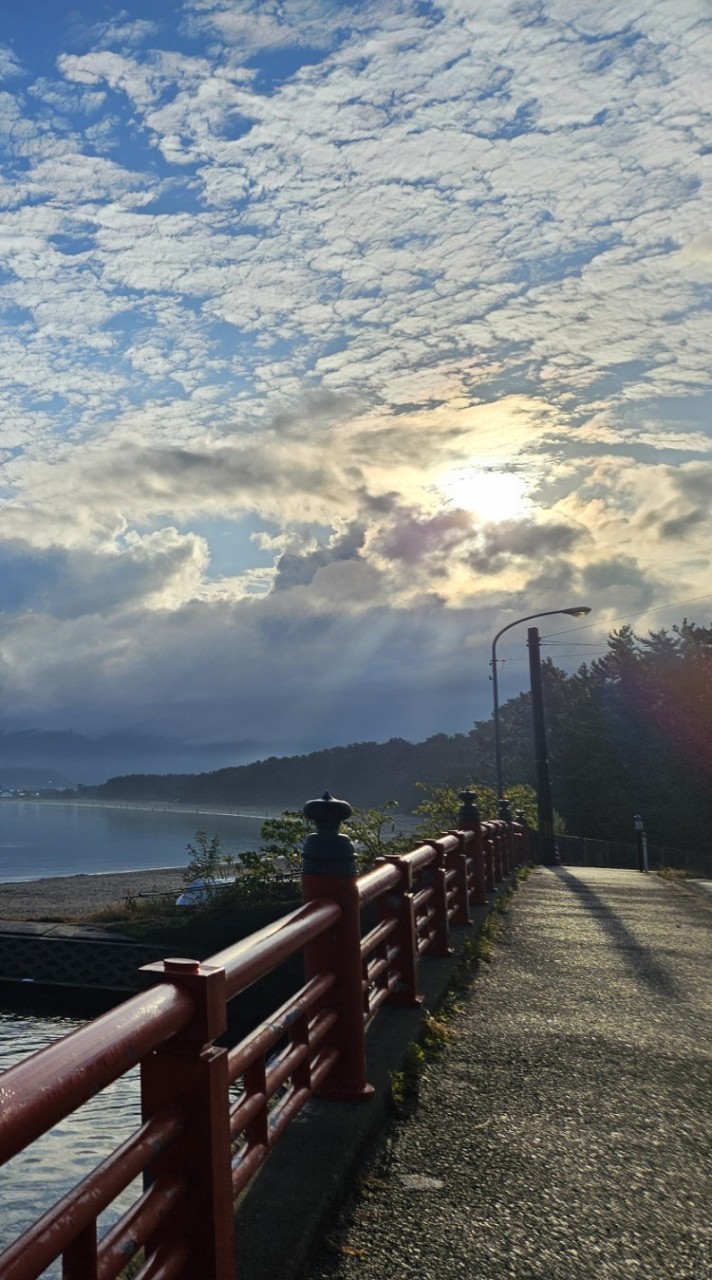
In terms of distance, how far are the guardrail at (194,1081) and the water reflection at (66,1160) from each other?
19.1 ft

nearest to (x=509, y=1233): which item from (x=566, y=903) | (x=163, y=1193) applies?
(x=163, y=1193)

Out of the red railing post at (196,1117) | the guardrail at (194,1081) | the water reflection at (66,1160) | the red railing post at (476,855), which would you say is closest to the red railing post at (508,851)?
the red railing post at (476,855)

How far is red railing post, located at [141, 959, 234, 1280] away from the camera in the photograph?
8.17ft

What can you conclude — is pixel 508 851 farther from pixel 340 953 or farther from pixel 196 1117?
pixel 196 1117

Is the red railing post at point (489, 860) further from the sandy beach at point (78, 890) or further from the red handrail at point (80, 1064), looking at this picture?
the sandy beach at point (78, 890)

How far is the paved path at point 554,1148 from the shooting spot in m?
3.27

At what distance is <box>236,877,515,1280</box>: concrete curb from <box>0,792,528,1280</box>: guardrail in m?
0.18

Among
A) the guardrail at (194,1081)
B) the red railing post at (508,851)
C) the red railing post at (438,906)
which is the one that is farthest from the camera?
the red railing post at (508,851)

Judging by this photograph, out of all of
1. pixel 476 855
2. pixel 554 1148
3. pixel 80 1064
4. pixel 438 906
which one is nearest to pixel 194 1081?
pixel 80 1064

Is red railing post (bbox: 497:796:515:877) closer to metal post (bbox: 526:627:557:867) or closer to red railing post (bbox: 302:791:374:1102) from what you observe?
metal post (bbox: 526:627:557:867)

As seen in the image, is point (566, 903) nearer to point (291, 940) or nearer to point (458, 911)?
point (458, 911)

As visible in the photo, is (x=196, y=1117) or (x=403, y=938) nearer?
(x=196, y=1117)

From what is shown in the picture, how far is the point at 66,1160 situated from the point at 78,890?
8142 centimetres

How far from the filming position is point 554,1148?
4207 mm
